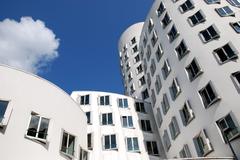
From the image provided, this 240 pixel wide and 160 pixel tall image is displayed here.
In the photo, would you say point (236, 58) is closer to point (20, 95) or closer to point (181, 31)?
point (181, 31)

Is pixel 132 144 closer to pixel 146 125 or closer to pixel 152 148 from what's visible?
pixel 152 148

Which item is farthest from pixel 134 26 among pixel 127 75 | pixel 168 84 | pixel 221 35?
pixel 221 35

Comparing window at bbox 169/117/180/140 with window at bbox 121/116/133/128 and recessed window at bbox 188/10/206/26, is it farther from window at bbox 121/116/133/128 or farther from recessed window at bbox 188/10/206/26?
recessed window at bbox 188/10/206/26

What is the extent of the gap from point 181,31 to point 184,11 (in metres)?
3.16

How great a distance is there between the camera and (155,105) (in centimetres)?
3594

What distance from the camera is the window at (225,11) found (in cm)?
2871

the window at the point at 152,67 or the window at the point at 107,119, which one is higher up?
the window at the point at 152,67

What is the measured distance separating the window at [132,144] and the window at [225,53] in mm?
16321

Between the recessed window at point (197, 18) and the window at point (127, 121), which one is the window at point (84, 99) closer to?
the window at point (127, 121)

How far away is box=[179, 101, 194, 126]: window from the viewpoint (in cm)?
2583

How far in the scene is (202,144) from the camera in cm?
2403

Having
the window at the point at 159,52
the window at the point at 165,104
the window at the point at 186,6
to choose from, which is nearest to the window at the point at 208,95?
the window at the point at 165,104

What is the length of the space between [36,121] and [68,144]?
3.20 m

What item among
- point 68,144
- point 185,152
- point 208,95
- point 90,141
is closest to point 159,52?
point 208,95
